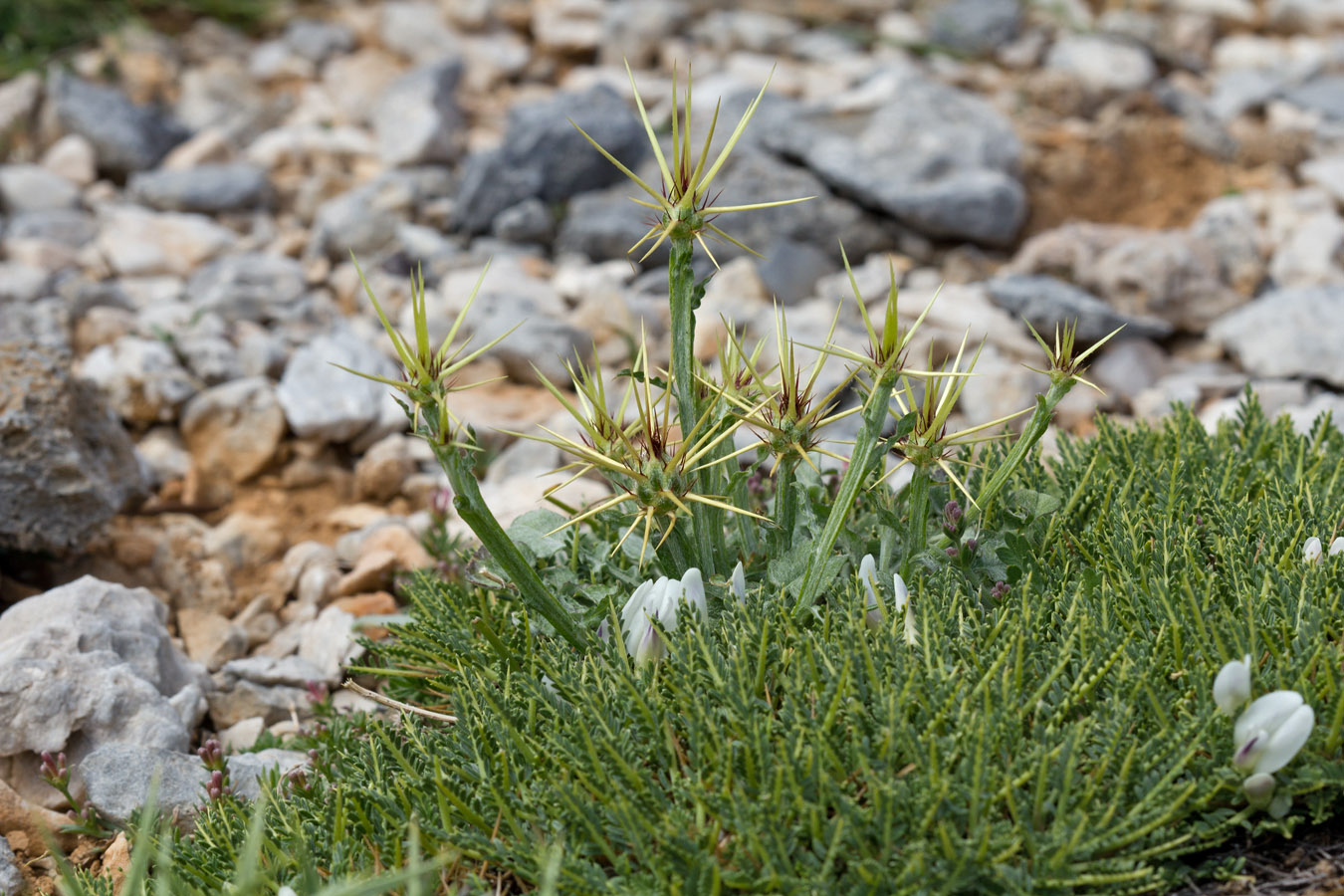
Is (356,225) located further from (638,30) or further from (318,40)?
(638,30)

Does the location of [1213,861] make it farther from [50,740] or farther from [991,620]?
[50,740]

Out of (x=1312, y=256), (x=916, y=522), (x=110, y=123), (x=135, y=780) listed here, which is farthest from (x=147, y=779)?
(x=1312, y=256)

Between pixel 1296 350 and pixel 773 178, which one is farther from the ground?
pixel 773 178

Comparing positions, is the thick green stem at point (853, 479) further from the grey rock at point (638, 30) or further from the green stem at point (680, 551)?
the grey rock at point (638, 30)

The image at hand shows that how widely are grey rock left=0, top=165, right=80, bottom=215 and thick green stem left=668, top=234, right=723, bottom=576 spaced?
18.2ft

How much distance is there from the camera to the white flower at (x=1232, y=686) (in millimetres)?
1993

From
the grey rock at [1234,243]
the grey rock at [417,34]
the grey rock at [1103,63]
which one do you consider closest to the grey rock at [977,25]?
the grey rock at [1103,63]

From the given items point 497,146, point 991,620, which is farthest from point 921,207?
point 991,620

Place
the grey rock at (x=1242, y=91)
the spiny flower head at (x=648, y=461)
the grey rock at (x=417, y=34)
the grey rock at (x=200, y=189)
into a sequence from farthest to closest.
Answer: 1. the grey rock at (x=417, y=34)
2. the grey rock at (x=1242, y=91)
3. the grey rock at (x=200, y=189)
4. the spiny flower head at (x=648, y=461)

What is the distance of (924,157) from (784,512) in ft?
15.1

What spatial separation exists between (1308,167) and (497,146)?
5.14m

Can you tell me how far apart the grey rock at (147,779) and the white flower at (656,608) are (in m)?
1.01

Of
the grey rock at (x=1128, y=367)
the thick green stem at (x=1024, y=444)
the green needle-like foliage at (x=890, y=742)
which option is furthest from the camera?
the grey rock at (x=1128, y=367)

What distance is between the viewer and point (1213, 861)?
1.99m
